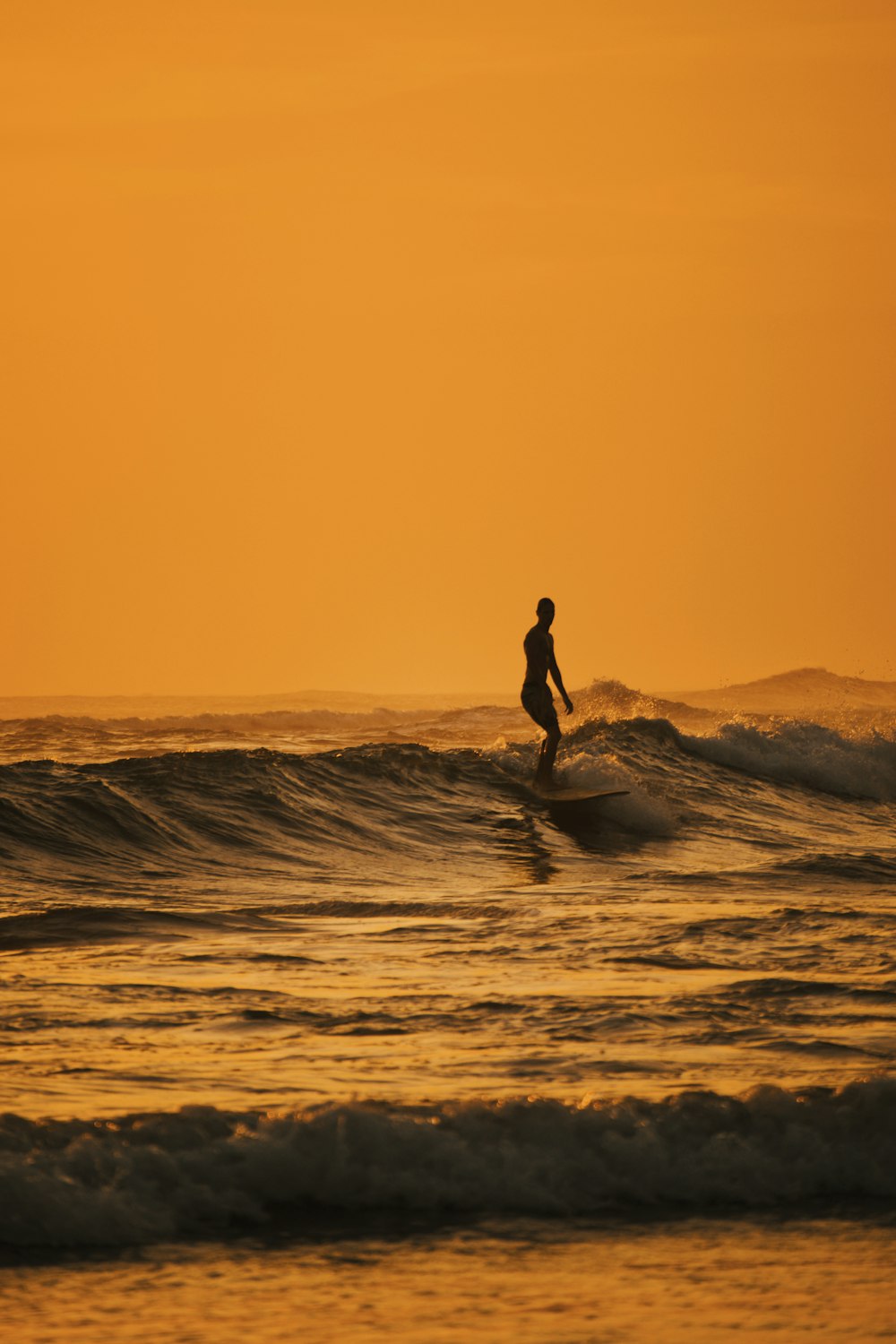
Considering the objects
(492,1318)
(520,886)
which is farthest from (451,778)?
(492,1318)

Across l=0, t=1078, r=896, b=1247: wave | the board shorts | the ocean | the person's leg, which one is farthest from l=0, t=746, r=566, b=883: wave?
l=0, t=1078, r=896, b=1247: wave

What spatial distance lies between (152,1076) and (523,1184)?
6.16 ft

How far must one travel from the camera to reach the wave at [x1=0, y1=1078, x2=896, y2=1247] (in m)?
6.06

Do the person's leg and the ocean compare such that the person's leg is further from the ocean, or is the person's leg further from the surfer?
the ocean

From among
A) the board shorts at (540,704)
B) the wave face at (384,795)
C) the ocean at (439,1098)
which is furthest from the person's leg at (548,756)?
the ocean at (439,1098)

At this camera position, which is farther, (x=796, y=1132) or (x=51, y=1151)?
(x=796, y=1132)

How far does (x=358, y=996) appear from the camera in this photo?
29.7 ft

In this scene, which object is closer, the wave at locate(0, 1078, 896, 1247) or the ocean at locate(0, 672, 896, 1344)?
the ocean at locate(0, 672, 896, 1344)

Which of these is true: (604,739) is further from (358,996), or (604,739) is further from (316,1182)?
(316,1182)

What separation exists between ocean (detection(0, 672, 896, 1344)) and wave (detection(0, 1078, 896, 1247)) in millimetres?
12

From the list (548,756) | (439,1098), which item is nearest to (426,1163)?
(439,1098)

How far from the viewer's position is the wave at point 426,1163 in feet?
19.9

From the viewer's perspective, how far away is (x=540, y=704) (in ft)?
59.8

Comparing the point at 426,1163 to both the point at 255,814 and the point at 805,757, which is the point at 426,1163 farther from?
the point at 805,757
